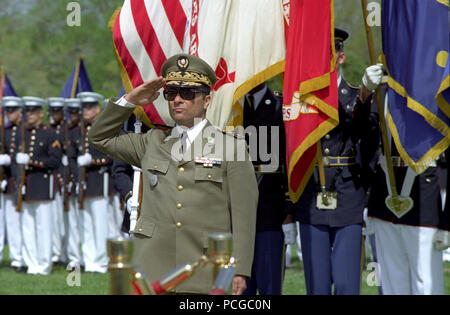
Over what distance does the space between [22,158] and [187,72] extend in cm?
796

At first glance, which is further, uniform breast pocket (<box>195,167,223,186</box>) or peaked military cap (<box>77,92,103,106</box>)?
peaked military cap (<box>77,92,103,106</box>)

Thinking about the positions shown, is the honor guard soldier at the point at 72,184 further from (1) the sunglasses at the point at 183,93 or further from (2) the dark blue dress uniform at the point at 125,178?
(1) the sunglasses at the point at 183,93

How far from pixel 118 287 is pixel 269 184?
3705 millimetres

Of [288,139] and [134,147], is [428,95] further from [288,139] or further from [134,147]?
[134,147]

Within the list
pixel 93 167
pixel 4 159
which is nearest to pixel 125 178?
pixel 93 167

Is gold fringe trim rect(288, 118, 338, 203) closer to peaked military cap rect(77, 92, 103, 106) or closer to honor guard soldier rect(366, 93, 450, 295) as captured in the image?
honor guard soldier rect(366, 93, 450, 295)

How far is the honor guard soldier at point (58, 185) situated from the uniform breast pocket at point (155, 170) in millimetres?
7938

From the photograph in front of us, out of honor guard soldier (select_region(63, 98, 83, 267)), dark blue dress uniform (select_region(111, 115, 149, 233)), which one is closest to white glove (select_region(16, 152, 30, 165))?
honor guard soldier (select_region(63, 98, 83, 267))

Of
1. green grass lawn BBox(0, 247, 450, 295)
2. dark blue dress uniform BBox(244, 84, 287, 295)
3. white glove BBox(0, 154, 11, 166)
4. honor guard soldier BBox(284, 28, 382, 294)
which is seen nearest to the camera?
honor guard soldier BBox(284, 28, 382, 294)

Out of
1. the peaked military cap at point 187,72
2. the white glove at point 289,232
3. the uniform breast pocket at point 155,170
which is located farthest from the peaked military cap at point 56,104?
the uniform breast pocket at point 155,170

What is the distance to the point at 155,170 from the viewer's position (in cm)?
465

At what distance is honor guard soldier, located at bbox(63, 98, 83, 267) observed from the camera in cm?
1264

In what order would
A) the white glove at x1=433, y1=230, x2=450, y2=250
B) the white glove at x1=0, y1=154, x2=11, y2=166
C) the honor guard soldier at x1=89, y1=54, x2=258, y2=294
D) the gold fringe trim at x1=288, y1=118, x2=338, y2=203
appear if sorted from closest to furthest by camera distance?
the honor guard soldier at x1=89, y1=54, x2=258, y2=294
the gold fringe trim at x1=288, y1=118, x2=338, y2=203
the white glove at x1=433, y1=230, x2=450, y2=250
the white glove at x1=0, y1=154, x2=11, y2=166
